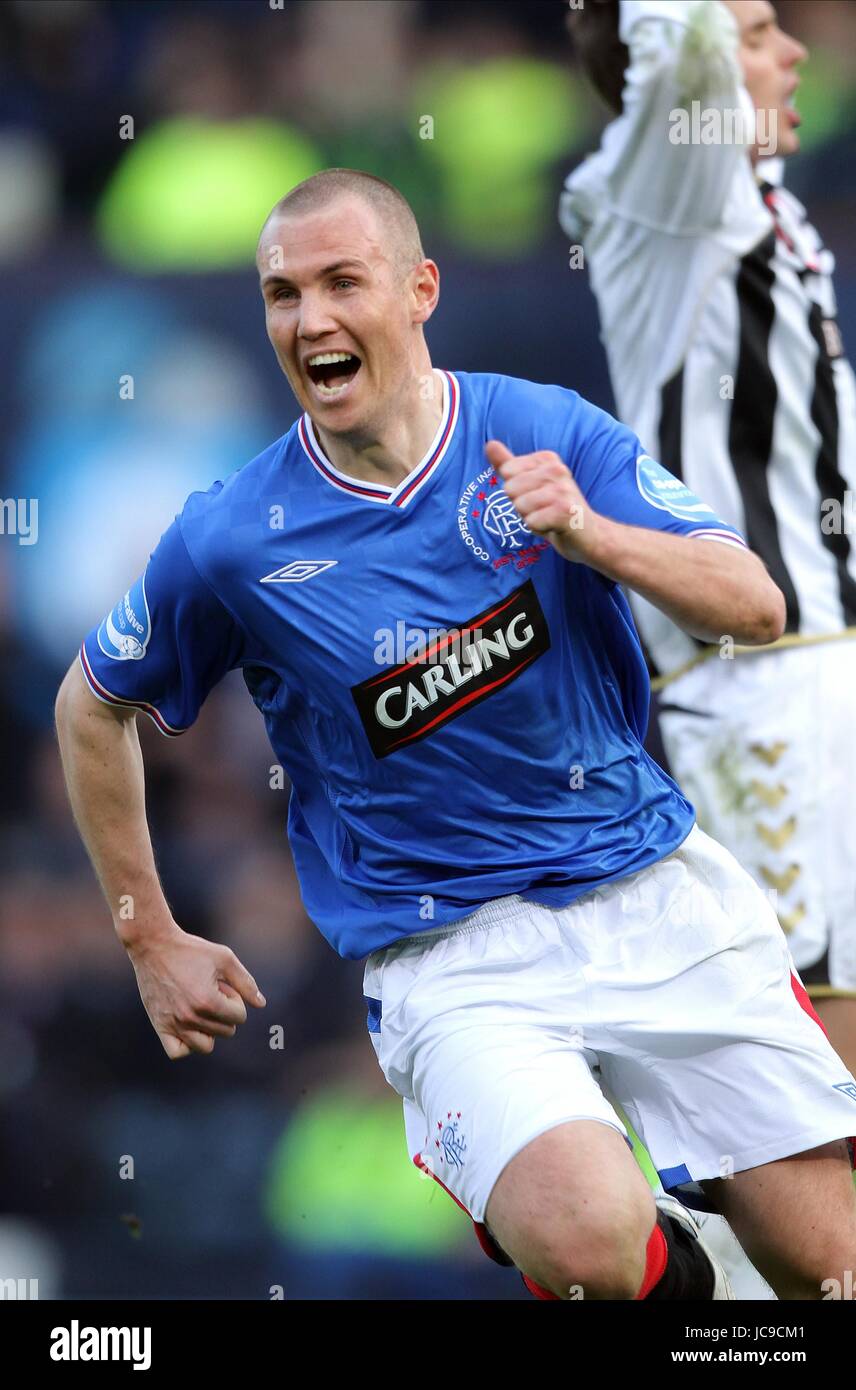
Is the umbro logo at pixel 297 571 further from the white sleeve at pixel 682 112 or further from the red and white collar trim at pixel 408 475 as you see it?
the white sleeve at pixel 682 112

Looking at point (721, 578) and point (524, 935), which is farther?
point (524, 935)

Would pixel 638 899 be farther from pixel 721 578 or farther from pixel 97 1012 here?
pixel 97 1012

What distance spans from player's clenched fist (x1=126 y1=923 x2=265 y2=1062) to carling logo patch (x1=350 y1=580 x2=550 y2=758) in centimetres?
52

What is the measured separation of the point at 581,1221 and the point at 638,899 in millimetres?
540

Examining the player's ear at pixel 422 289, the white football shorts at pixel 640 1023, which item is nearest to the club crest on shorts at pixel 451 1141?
the white football shorts at pixel 640 1023

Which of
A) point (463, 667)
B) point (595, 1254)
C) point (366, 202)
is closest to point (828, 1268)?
point (595, 1254)

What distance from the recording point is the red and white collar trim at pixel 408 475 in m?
2.79

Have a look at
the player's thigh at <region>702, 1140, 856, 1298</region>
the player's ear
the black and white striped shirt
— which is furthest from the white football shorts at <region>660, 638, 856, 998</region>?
the player's ear

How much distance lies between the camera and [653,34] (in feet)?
12.3

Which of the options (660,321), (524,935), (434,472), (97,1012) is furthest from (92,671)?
(97,1012)

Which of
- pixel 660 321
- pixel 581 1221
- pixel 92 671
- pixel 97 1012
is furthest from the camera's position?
pixel 97 1012

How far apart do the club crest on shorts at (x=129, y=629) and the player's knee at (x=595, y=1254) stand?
1150mm

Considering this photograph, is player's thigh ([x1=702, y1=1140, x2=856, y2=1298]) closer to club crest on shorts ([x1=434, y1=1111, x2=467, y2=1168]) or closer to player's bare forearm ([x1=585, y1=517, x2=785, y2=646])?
club crest on shorts ([x1=434, y1=1111, x2=467, y2=1168])

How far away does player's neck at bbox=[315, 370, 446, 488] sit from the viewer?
282 cm
